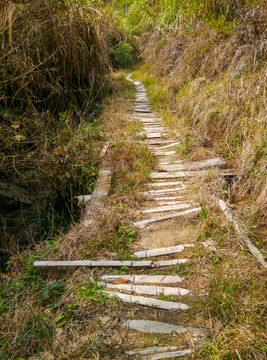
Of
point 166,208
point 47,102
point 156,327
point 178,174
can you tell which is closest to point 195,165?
point 178,174

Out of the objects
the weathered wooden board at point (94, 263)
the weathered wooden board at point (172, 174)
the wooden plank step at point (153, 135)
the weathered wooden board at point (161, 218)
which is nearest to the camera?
the weathered wooden board at point (94, 263)

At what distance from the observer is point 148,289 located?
225 centimetres

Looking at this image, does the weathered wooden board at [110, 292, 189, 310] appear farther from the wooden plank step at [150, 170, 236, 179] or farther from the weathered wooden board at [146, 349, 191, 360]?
the wooden plank step at [150, 170, 236, 179]

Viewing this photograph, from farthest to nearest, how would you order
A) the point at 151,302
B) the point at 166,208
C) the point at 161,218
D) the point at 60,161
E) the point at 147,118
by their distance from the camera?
the point at 147,118 → the point at 60,161 → the point at 166,208 → the point at 161,218 → the point at 151,302

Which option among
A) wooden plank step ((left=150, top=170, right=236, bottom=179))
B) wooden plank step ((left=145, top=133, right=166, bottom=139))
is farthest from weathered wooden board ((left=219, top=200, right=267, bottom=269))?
wooden plank step ((left=145, top=133, right=166, bottom=139))

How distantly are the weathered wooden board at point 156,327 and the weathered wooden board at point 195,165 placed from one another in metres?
2.56

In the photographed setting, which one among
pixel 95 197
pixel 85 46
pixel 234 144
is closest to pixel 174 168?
pixel 234 144

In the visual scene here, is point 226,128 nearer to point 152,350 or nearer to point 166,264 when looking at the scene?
point 166,264

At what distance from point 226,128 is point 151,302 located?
3362mm

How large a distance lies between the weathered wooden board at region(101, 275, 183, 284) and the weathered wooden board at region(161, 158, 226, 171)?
210 cm

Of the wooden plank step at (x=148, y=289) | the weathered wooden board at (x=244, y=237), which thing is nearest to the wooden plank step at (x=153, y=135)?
the weathered wooden board at (x=244, y=237)

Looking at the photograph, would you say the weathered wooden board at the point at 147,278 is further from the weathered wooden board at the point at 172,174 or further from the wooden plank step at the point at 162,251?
the weathered wooden board at the point at 172,174

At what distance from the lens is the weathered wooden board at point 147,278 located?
233 centimetres

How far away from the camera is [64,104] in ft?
20.0
